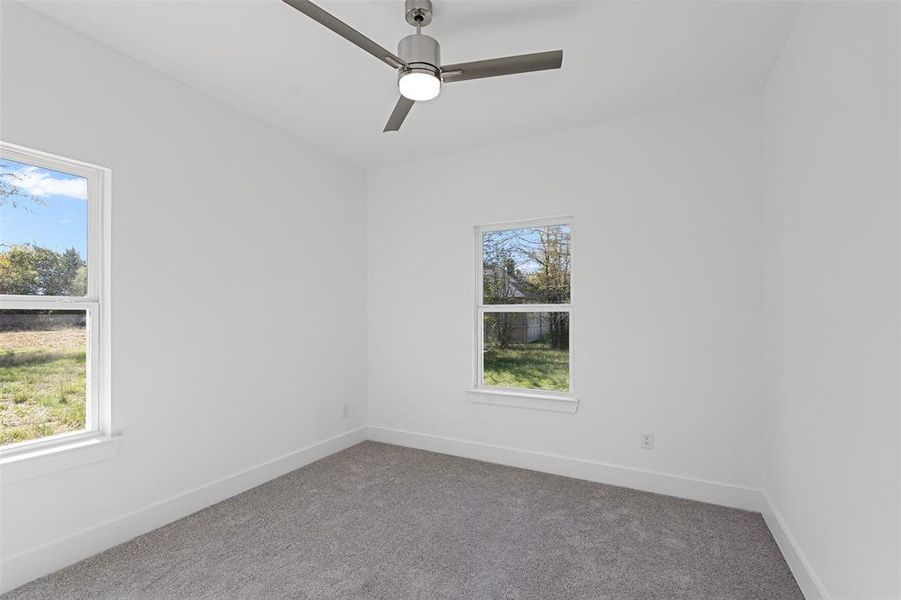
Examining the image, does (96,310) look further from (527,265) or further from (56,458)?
(527,265)

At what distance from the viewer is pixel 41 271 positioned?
2.28m

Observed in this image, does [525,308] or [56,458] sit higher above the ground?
[525,308]

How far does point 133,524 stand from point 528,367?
9.11 ft

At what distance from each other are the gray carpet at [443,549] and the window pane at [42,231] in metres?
1.40

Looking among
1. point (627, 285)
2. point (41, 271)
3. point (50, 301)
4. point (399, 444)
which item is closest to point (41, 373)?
point (50, 301)

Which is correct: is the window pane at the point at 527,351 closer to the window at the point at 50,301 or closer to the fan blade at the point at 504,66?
the fan blade at the point at 504,66

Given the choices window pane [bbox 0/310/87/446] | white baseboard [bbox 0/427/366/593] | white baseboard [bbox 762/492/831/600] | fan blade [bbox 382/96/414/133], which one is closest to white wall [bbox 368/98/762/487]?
white baseboard [bbox 762/492/831/600]

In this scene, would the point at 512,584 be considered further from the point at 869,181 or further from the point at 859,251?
the point at 869,181

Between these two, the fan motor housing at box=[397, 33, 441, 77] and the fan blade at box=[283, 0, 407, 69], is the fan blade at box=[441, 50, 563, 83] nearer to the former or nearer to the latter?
the fan motor housing at box=[397, 33, 441, 77]

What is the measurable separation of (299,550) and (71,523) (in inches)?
43.7

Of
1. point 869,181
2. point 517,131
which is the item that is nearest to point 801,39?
point 869,181

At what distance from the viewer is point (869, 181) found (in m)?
1.50

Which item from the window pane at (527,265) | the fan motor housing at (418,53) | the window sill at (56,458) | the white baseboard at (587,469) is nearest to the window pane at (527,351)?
the window pane at (527,265)

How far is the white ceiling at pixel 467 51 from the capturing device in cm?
212
